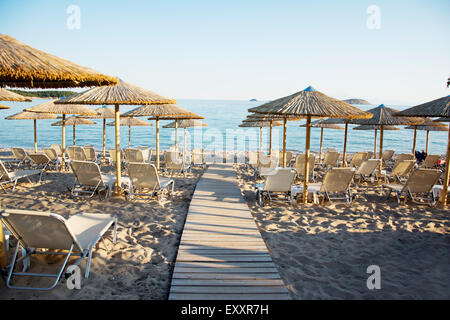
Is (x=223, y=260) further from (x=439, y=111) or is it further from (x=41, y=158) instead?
(x=41, y=158)

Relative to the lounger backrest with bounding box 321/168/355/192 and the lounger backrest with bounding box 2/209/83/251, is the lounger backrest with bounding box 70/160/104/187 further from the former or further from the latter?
the lounger backrest with bounding box 321/168/355/192

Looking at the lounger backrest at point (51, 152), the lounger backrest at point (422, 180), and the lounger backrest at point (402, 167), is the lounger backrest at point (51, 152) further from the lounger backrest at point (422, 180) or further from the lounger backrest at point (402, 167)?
the lounger backrest at point (402, 167)

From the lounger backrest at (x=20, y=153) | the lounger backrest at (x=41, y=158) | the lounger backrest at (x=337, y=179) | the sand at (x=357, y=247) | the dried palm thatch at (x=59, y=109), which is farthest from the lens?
the lounger backrest at (x=20, y=153)

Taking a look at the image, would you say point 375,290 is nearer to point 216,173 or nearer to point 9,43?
point 9,43

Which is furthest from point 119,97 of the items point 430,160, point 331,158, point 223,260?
point 430,160

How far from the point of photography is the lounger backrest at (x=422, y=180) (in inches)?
216

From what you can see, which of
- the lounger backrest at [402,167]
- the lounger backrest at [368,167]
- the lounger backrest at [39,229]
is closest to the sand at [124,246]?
the lounger backrest at [39,229]

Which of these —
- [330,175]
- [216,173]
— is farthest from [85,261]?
[216,173]

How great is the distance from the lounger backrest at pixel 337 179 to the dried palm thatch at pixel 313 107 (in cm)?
108

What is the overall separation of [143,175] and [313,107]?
348cm

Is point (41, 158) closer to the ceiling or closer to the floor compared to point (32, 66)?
closer to the floor

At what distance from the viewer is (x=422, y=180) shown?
5.58 m

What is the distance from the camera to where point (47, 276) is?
2.64 metres
